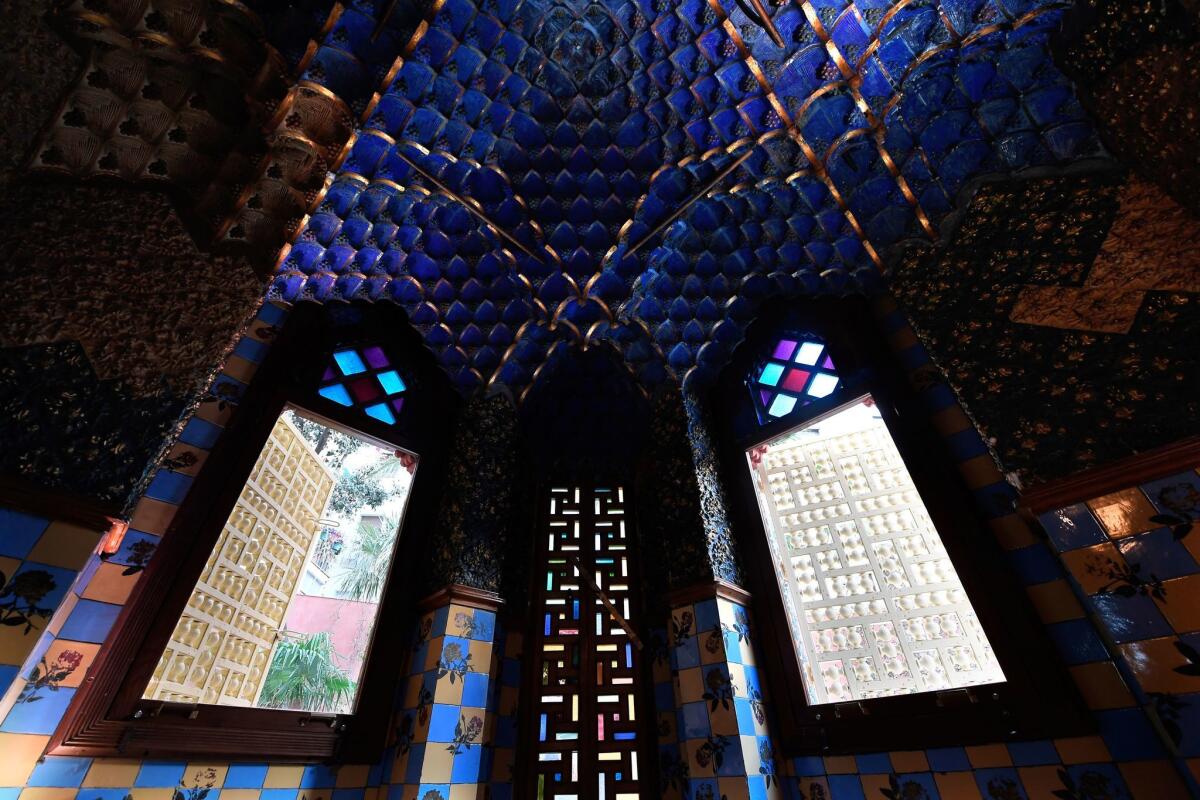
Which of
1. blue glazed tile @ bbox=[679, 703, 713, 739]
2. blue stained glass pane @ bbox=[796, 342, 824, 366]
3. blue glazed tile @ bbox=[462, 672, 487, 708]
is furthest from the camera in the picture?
blue stained glass pane @ bbox=[796, 342, 824, 366]

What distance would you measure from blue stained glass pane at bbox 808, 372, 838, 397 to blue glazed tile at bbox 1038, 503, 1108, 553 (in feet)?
5.87

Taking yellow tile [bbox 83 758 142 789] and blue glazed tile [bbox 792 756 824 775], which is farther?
blue glazed tile [bbox 792 756 824 775]

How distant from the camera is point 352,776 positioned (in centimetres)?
327

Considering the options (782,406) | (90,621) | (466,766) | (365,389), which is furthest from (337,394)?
(782,406)

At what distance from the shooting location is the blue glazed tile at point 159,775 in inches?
104

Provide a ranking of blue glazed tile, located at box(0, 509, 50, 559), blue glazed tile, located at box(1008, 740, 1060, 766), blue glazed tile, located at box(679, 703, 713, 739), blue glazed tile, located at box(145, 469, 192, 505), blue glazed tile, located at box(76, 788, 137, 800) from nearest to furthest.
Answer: blue glazed tile, located at box(0, 509, 50, 559), blue glazed tile, located at box(76, 788, 137, 800), blue glazed tile, located at box(1008, 740, 1060, 766), blue glazed tile, located at box(145, 469, 192, 505), blue glazed tile, located at box(679, 703, 713, 739)

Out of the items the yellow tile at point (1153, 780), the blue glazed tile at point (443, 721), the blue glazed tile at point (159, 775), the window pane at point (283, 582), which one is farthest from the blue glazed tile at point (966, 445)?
the blue glazed tile at point (159, 775)

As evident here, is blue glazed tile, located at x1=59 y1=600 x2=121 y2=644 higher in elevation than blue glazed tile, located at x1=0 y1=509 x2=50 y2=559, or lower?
lower

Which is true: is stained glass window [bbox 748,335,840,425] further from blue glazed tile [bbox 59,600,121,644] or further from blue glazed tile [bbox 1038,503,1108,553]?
blue glazed tile [bbox 59,600,121,644]

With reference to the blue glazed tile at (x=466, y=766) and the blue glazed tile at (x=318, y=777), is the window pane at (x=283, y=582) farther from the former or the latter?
the blue glazed tile at (x=466, y=766)

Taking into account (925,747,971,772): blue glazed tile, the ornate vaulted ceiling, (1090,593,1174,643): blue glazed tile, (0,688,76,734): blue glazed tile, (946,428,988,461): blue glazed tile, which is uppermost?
the ornate vaulted ceiling

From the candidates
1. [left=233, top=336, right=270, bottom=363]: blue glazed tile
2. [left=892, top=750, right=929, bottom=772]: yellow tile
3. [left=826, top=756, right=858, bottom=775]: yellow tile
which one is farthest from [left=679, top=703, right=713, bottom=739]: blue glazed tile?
[left=233, top=336, right=270, bottom=363]: blue glazed tile

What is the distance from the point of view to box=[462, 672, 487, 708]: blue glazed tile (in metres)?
3.52

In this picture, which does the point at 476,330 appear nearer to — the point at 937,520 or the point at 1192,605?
the point at 937,520
